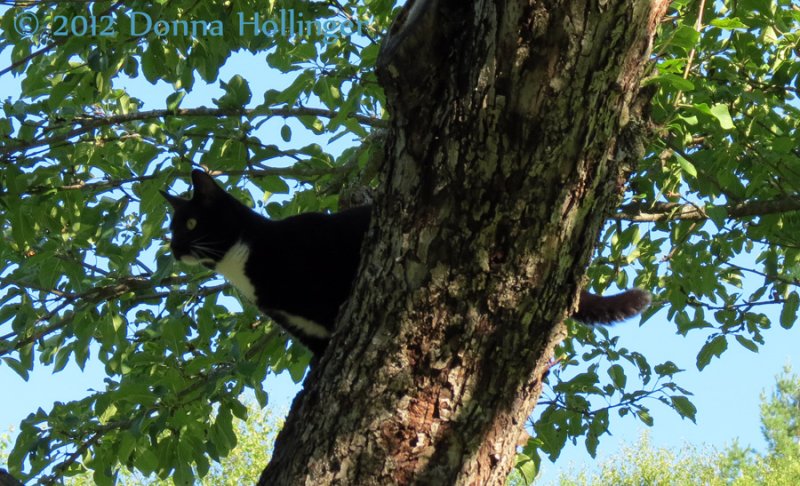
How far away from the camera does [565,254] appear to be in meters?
2.02

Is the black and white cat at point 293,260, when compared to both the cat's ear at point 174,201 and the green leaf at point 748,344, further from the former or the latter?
the green leaf at point 748,344

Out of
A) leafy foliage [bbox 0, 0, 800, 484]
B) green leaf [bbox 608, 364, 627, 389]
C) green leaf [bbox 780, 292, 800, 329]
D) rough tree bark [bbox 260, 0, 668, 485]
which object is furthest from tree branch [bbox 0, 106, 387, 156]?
green leaf [bbox 780, 292, 800, 329]

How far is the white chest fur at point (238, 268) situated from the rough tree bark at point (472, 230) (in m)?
1.53

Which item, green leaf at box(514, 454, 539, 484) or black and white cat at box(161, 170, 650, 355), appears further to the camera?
green leaf at box(514, 454, 539, 484)

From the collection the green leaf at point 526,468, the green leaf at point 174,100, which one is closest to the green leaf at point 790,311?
the green leaf at point 526,468

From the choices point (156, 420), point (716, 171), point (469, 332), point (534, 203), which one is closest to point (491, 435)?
point (469, 332)

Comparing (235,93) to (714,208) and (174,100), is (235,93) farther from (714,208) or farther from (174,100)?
(714,208)

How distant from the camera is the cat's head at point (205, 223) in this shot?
3828mm

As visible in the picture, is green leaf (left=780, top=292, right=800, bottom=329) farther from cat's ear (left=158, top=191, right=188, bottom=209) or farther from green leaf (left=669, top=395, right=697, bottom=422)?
cat's ear (left=158, top=191, right=188, bottom=209)

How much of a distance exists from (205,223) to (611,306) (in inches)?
75.2

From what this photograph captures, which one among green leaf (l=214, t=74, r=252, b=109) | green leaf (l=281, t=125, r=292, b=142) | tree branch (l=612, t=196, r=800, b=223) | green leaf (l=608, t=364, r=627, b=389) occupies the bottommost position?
green leaf (l=608, t=364, r=627, b=389)

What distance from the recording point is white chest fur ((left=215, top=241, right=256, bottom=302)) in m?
3.70

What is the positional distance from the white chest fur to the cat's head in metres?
0.04

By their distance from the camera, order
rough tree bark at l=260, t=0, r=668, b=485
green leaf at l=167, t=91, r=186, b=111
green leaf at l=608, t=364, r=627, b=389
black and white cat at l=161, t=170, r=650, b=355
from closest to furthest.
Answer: rough tree bark at l=260, t=0, r=668, b=485 < black and white cat at l=161, t=170, r=650, b=355 < green leaf at l=167, t=91, r=186, b=111 < green leaf at l=608, t=364, r=627, b=389
